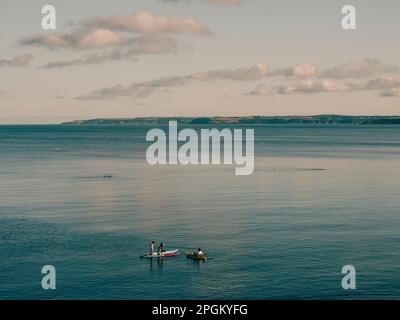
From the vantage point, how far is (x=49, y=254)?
7469cm

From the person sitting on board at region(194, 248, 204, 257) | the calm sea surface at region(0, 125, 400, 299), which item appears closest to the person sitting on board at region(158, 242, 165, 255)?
the calm sea surface at region(0, 125, 400, 299)

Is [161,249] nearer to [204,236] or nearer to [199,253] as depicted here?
[199,253]

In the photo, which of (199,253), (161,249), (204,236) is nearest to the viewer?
(199,253)

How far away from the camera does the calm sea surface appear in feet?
204

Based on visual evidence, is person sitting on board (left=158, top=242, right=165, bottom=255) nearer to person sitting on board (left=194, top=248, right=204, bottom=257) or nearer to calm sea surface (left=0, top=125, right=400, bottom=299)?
calm sea surface (left=0, top=125, right=400, bottom=299)

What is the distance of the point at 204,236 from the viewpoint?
84.9 meters

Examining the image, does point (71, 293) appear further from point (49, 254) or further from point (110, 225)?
point (110, 225)

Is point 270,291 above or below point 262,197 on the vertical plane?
below

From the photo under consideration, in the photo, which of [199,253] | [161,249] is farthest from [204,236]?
[199,253]

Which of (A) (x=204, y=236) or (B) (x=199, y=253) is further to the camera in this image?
(A) (x=204, y=236)

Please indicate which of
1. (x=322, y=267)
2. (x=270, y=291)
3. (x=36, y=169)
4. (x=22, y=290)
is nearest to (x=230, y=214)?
(x=322, y=267)

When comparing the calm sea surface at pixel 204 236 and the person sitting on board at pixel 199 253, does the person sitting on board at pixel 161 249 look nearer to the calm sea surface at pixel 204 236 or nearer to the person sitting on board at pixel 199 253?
the calm sea surface at pixel 204 236

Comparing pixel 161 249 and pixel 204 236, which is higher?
pixel 204 236

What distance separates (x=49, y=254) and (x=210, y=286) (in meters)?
26.3
